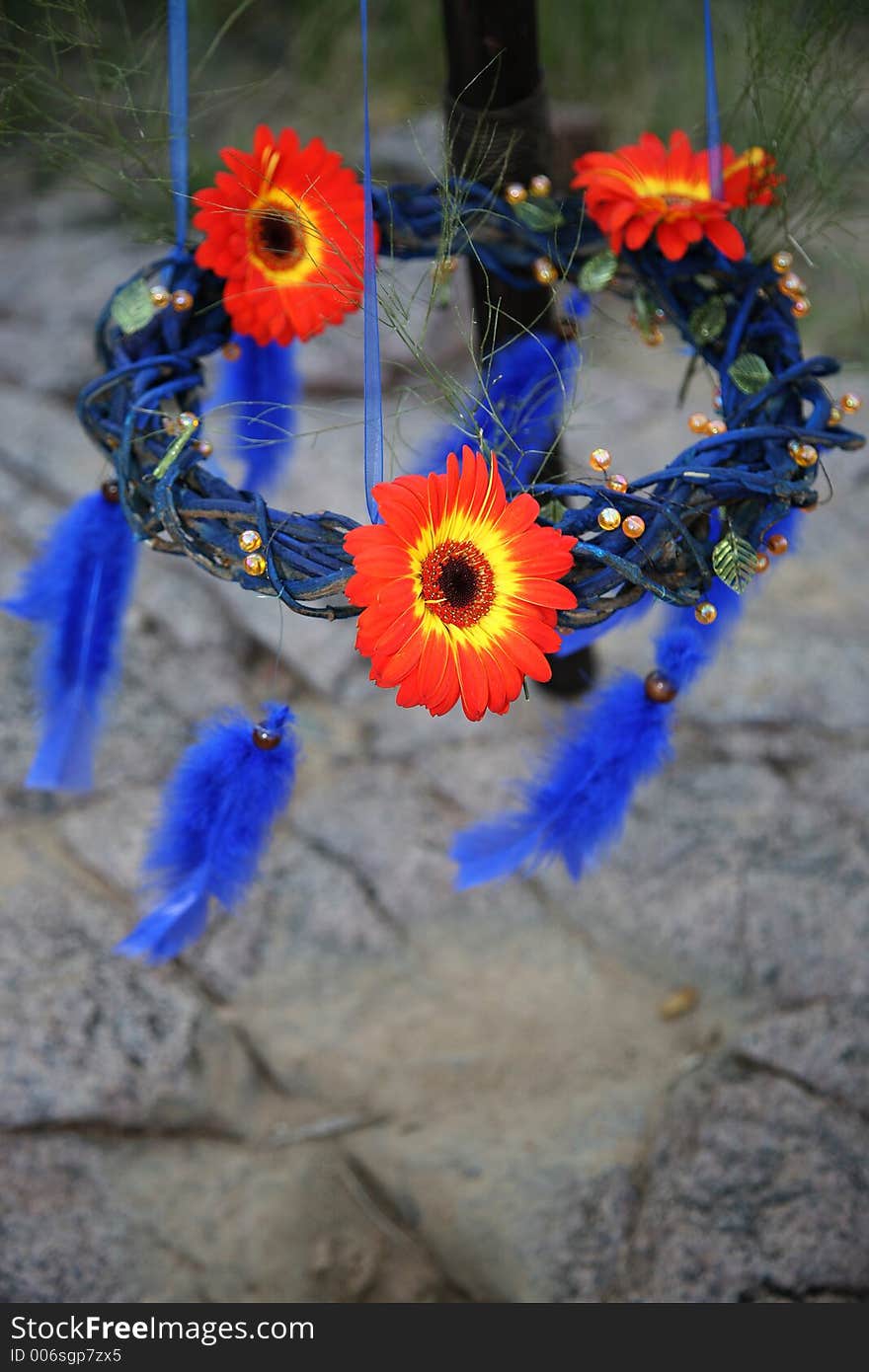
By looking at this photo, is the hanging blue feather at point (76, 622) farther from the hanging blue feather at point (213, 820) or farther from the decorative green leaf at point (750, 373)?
the decorative green leaf at point (750, 373)

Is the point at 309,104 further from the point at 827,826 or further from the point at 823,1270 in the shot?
the point at 823,1270

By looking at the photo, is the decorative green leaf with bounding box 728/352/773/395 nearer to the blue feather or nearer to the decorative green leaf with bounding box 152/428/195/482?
the blue feather

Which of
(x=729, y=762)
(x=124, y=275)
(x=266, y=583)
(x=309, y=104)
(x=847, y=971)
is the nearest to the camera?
(x=266, y=583)

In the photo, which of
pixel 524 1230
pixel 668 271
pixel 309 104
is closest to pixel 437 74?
pixel 309 104

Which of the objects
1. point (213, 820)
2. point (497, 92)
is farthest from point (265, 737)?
point (497, 92)

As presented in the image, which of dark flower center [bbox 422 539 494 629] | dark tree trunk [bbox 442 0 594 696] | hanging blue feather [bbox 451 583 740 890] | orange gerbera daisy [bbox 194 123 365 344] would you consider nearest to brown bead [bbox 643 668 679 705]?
hanging blue feather [bbox 451 583 740 890]
